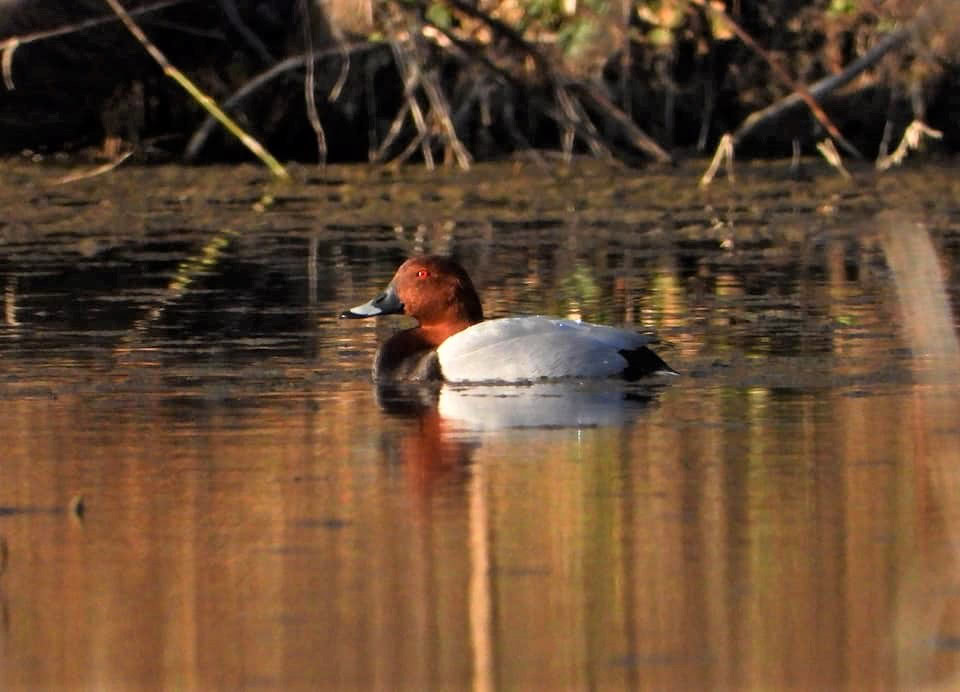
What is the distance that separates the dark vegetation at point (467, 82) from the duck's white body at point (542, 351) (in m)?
9.69

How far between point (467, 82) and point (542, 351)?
35.3 feet

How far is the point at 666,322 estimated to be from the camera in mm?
11477

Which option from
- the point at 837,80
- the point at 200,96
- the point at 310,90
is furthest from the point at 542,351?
the point at 837,80

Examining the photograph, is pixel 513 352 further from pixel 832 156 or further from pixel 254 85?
pixel 254 85

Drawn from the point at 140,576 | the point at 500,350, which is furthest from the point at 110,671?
the point at 500,350

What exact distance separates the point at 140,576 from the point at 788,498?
1.85 m

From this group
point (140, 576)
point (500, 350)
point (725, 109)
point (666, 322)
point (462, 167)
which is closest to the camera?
point (140, 576)

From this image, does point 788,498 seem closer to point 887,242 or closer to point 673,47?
point 887,242

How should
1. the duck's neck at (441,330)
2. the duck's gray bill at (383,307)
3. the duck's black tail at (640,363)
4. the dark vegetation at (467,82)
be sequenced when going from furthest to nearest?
the dark vegetation at (467,82) < the duck's gray bill at (383,307) < the duck's neck at (441,330) < the duck's black tail at (640,363)

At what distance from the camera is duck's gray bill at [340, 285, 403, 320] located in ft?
34.4

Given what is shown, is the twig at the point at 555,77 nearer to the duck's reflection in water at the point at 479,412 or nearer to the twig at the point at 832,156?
the twig at the point at 832,156

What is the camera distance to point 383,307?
10.6 metres

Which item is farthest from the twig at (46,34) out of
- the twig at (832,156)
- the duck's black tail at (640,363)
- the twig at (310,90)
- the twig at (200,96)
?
the duck's black tail at (640,363)

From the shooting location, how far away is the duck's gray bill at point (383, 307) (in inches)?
413
